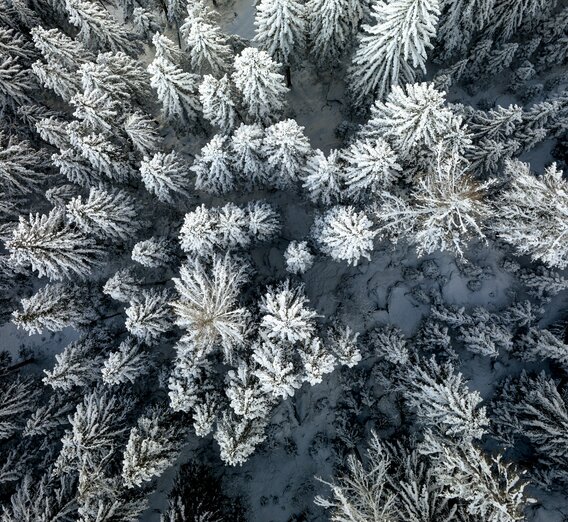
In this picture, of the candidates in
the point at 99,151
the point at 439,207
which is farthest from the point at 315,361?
the point at 99,151

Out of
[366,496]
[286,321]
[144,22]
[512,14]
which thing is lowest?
[366,496]

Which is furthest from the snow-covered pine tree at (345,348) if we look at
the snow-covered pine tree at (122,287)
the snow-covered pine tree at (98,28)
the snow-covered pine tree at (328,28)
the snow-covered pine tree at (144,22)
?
the snow-covered pine tree at (144,22)

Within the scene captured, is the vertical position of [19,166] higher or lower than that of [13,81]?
lower

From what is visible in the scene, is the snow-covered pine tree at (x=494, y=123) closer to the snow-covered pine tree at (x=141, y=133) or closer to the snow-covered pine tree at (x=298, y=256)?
the snow-covered pine tree at (x=298, y=256)

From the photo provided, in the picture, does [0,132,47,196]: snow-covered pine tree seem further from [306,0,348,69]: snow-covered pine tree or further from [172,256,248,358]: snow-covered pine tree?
[306,0,348,69]: snow-covered pine tree

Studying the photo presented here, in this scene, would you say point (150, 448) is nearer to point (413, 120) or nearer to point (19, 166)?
point (19, 166)

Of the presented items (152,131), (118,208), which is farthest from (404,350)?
(152,131)

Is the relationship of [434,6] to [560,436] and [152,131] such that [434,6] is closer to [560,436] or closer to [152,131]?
[152,131]
